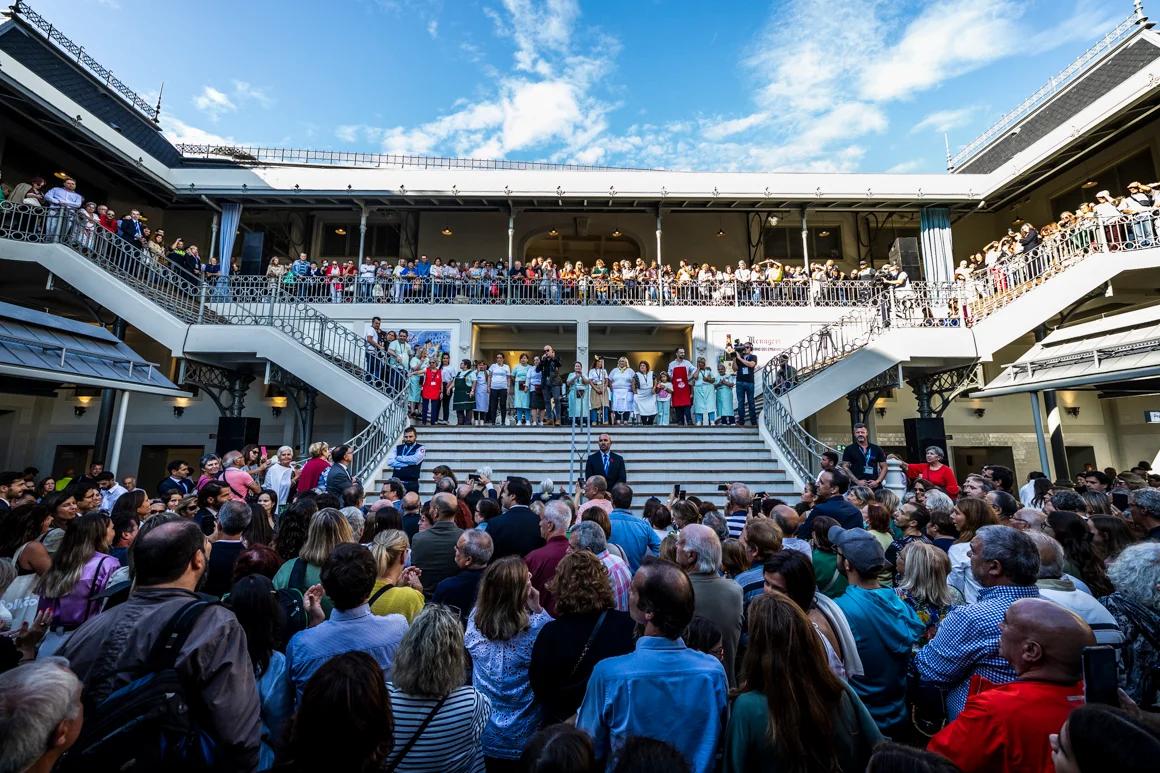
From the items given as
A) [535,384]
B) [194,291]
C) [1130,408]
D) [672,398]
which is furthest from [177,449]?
[1130,408]

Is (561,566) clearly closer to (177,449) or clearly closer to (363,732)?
(363,732)

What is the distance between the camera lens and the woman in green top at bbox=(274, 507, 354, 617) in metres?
3.51

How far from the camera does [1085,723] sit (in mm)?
1262

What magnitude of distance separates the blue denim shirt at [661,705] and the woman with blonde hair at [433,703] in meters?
0.46

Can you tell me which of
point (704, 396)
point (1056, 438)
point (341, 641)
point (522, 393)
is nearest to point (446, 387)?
point (522, 393)

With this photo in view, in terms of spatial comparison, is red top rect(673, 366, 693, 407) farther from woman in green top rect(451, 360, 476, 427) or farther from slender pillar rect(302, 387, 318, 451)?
slender pillar rect(302, 387, 318, 451)

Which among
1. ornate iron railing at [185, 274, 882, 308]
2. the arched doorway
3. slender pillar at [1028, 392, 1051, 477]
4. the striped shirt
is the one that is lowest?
the striped shirt

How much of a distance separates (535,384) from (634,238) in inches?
385

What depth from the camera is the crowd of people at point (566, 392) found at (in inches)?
511

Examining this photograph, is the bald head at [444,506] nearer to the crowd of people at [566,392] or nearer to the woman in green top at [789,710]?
the woman in green top at [789,710]

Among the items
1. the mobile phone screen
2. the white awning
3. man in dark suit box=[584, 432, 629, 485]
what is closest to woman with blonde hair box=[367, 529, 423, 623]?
the mobile phone screen

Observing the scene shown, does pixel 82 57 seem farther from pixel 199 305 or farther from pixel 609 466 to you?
pixel 609 466

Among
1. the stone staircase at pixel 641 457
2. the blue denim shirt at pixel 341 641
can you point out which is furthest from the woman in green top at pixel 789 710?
the stone staircase at pixel 641 457

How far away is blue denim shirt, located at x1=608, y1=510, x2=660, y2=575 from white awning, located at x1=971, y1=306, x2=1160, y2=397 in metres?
11.3
